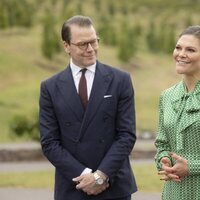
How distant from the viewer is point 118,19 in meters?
52.2

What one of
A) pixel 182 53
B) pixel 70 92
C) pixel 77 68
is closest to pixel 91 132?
pixel 70 92

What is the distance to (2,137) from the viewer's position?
1739cm

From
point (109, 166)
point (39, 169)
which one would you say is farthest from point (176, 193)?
point (39, 169)

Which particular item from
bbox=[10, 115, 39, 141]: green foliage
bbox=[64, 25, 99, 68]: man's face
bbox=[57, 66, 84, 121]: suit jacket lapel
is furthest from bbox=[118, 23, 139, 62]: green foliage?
bbox=[64, 25, 99, 68]: man's face

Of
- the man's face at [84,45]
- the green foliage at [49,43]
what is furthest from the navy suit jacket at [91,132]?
the green foliage at [49,43]

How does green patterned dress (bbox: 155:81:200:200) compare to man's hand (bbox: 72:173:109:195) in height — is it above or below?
above

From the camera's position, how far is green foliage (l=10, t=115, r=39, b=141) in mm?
16125

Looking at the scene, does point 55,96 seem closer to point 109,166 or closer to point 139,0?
point 109,166

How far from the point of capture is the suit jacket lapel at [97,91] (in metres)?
4.21

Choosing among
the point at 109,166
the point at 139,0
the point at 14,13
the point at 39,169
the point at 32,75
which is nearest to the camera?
the point at 109,166

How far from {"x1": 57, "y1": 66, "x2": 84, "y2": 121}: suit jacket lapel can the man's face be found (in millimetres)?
156

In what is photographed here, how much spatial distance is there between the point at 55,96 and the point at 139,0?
6727 centimetres

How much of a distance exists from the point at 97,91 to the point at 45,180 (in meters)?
5.70

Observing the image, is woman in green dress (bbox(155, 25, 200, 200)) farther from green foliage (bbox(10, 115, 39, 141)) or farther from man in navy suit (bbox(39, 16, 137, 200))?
green foliage (bbox(10, 115, 39, 141))
